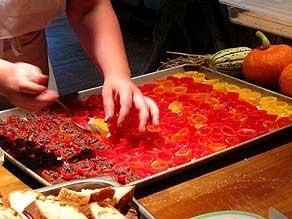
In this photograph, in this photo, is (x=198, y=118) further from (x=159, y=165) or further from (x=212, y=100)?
(x=159, y=165)

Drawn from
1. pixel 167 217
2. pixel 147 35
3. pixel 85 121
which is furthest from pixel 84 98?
pixel 147 35

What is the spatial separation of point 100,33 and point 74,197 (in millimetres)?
691

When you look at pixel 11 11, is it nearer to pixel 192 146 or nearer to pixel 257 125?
pixel 192 146

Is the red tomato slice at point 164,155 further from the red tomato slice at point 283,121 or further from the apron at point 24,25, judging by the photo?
the apron at point 24,25

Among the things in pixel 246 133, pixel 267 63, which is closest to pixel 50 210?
pixel 246 133

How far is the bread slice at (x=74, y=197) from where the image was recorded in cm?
95

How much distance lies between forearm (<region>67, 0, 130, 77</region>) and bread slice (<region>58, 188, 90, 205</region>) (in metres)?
0.54

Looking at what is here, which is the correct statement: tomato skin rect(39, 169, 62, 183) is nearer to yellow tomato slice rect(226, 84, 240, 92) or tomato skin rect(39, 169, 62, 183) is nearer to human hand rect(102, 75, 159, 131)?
human hand rect(102, 75, 159, 131)

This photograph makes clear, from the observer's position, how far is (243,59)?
1.90 metres

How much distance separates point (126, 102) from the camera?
1334 millimetres

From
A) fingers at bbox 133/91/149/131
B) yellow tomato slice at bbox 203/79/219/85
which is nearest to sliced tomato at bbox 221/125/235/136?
fingers at bbox 133/91/149/131

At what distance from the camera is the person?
1354mm

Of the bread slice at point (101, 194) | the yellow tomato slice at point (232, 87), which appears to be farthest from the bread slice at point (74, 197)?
the yellow tomato slice at point (232, 87)

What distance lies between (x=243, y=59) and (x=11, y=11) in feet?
2.44
